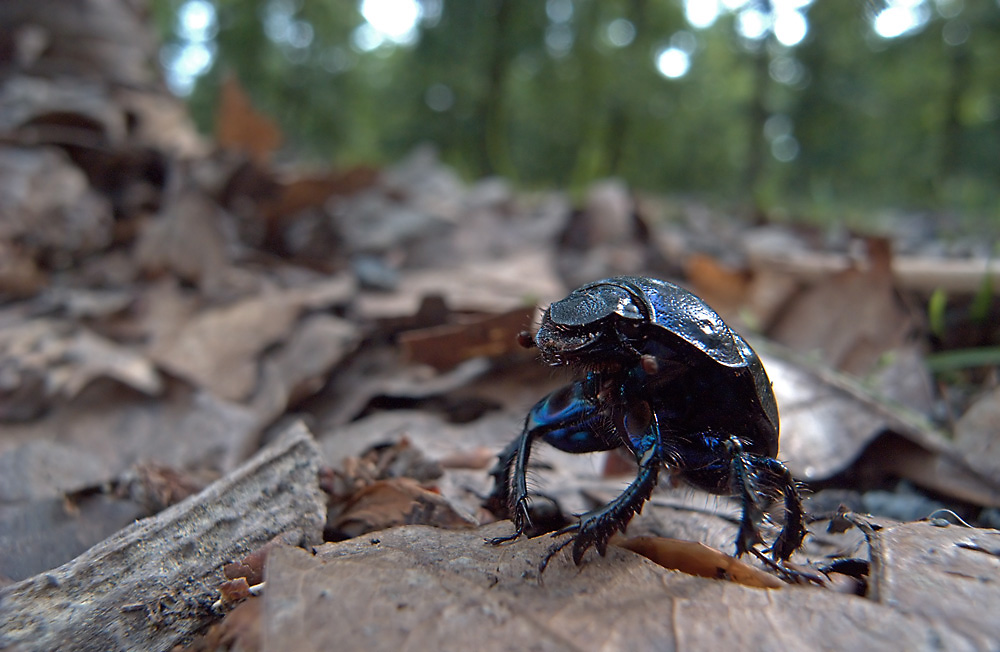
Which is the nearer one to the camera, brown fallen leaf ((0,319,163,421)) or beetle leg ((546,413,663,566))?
beetle leg ((546,413,663,566))

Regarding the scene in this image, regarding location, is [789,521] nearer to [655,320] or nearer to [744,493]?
[744,493]

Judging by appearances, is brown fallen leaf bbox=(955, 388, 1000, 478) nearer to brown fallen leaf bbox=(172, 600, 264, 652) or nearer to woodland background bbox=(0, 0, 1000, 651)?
woodland background bbox=(0, 0, 1000, 651)

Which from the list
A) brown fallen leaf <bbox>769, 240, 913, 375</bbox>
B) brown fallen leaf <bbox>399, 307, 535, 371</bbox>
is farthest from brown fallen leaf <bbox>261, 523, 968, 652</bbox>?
brown fallen leaf <bbox>769, 240, 913, 375</bbox>

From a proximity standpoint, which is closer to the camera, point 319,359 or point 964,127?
point 319,359

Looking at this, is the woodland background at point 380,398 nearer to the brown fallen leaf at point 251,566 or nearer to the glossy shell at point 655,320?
the brown fallen leaf at point 251,566

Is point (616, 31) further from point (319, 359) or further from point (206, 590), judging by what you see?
point (206, 590)

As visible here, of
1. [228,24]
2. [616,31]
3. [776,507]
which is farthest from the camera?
[616,31]

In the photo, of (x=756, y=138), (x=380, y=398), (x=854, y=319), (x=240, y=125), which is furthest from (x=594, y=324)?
(x=756, y=138)

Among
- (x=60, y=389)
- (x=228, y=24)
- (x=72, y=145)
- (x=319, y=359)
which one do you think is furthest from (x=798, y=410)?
(x=228, y=24)
